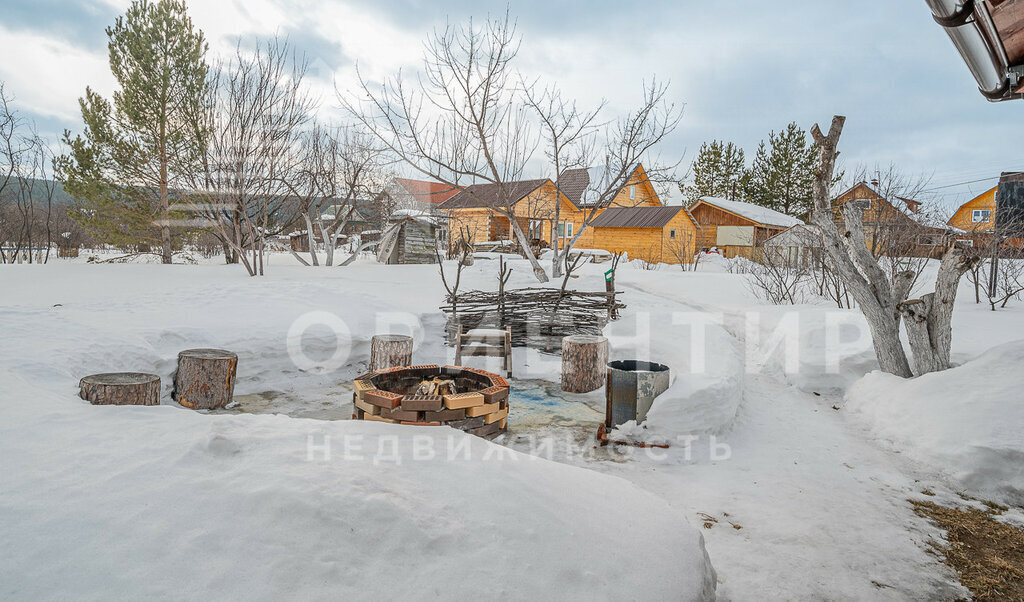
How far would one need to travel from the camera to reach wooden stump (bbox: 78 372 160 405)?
160 inches

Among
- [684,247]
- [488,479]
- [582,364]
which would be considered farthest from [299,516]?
[684,247]

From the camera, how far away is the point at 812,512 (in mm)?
3592

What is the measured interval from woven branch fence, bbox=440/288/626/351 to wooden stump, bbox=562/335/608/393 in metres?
1.80

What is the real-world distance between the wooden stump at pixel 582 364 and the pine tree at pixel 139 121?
13438mm

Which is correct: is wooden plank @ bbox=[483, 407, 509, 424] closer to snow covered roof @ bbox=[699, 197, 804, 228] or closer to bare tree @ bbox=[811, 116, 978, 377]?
bare tree @ bbox=[811, 116, 978, 377]

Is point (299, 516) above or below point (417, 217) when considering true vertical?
below

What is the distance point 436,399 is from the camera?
3877mm

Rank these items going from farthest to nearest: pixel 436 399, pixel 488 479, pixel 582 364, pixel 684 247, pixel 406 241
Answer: pixel 684 247, pixel 406 241, pixel 582 364, pixel 436 399, pixel 488 479

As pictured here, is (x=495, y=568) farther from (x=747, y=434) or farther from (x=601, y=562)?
(x=747, y=434)

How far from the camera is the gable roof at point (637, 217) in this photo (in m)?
27.1

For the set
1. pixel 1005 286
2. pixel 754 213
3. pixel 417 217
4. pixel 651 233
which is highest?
pixel 754 213

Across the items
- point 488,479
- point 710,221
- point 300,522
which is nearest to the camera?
point 300,522

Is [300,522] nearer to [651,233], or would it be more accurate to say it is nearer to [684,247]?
[651,233]

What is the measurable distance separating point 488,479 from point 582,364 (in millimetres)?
3975
